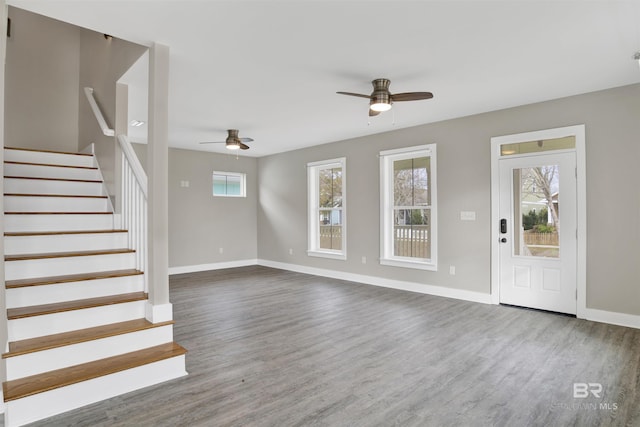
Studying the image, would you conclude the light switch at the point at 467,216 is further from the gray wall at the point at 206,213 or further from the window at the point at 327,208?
the gray wall at the point at 206,213

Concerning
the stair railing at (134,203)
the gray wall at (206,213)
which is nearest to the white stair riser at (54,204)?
the stair railing at (134,203)

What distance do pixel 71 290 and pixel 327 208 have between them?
5009mm

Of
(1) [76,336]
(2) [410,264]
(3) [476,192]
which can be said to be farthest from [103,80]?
(3) [476,192]

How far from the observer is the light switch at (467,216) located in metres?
5.00

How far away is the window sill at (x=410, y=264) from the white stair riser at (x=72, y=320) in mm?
4032

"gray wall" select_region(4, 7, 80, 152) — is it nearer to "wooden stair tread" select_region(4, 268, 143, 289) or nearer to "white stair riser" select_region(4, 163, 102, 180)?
"white stair riser" select_region(4, 163, 102, 180)

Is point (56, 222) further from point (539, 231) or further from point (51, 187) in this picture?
point (539, 231)

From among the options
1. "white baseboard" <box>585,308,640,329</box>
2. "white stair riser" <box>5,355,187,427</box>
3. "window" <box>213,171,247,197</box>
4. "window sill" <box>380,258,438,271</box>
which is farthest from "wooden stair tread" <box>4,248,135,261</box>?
"white baseboard" <box>585,308,640,329</box>

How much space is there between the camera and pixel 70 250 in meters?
3.16

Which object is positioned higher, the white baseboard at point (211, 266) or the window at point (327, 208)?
the window at point (327, 208)

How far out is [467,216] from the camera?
5.05m

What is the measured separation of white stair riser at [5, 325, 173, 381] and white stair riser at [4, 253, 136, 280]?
0.79 meters

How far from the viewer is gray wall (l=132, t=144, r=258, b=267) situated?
7316 millimetres

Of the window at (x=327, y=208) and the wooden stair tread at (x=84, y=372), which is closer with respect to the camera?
the wooden stair tread at (x=84, y=372)
